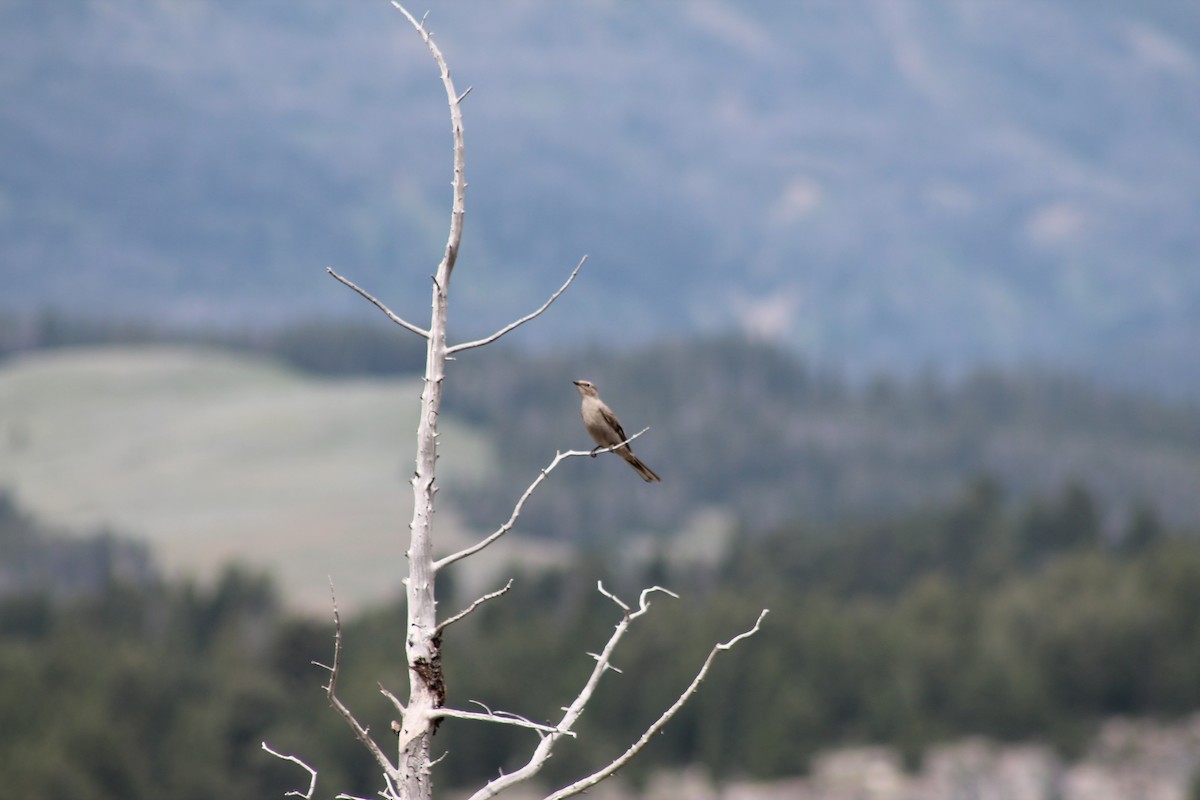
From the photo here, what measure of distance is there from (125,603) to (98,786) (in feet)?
152

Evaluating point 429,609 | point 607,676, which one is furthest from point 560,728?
point 607,676

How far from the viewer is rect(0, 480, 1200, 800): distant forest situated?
289ft

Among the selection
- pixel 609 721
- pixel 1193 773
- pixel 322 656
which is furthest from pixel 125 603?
pixel 1193 773

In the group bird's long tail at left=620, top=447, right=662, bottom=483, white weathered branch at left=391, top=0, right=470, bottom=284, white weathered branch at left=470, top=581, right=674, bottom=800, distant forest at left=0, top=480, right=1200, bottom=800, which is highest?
white weathered branch at left=391, top=0, right=470, bottom=284

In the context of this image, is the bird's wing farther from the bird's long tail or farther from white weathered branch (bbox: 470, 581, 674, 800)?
white weathered branch (bbox: 470, 581, 674, 800)

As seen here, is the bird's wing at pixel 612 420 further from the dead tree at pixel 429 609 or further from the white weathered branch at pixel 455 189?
the dead tree at pixel 429 609

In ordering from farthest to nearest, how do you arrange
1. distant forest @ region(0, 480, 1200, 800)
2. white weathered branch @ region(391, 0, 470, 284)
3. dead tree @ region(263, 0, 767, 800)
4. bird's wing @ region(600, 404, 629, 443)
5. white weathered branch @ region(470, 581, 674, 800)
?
distant forest @ region(0, 480, 1200, 800) → bird's wing @ region(600, 404, 629, 443) → white weathered branch @ region(391, 0, 470, 284) → dead tree @ region(263, 0, 767, 800) → white weathered branch @ region(470, 581, 674, 800)

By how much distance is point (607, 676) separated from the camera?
96.4 m

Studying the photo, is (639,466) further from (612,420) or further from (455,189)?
(455,189)

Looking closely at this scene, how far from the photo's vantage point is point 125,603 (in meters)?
127

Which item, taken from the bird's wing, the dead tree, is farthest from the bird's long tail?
the dead tree

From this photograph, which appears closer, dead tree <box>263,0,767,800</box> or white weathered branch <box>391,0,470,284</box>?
dead tree <box>263,0,767,800</box>

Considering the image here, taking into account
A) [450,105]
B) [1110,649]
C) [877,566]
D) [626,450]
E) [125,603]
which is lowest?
[125,603]

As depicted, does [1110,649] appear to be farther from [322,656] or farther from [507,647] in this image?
[322,656]
